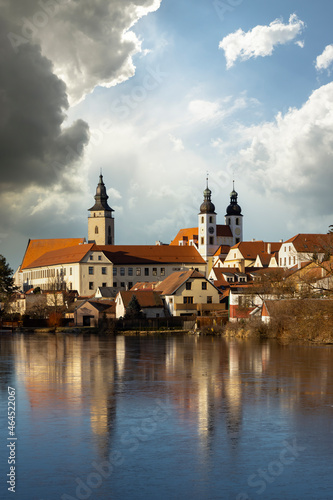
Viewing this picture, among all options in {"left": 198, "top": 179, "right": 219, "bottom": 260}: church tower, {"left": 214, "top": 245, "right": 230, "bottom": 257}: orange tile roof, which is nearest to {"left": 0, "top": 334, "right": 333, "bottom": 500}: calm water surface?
{"left": 214, "top": 245, "right": 230, "bottom": 257}: orange tile roof

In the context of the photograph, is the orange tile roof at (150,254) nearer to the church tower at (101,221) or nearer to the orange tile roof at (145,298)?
the church tower at (101,221)

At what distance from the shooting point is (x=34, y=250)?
176 meters

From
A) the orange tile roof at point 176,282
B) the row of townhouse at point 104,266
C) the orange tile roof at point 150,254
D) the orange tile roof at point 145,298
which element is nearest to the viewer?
the orange tile roof at point 145,298

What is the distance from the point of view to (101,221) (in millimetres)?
175500

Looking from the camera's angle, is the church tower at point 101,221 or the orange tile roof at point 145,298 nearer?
the orange tile roof at point 145,298

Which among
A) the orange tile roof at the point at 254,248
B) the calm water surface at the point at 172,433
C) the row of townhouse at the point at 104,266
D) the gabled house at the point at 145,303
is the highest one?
the orange tile roof at the point at 254,248

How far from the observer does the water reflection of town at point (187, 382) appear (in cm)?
1925

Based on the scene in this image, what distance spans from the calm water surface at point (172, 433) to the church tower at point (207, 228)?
14035 cm

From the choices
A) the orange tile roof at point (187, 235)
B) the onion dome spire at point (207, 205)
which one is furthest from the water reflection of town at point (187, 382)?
the orange tile roof at point (187, 235)

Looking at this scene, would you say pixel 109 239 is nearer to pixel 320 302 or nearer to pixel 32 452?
pixel 320 302

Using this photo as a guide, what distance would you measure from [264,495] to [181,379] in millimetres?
16219

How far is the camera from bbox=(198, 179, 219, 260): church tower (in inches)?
6816

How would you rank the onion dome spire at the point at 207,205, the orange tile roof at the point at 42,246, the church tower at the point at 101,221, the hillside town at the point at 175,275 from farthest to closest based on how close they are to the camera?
the onion dome spire at the point at 207,205
the church tower at the point at 101,221
the orange tile roof at the point at 42,246
the hillside town at the point at 175,275

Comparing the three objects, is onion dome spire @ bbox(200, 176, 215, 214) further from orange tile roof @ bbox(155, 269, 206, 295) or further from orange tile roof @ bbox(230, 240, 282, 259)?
orange tile roof @ bbox(155, 269, 206, 295)
